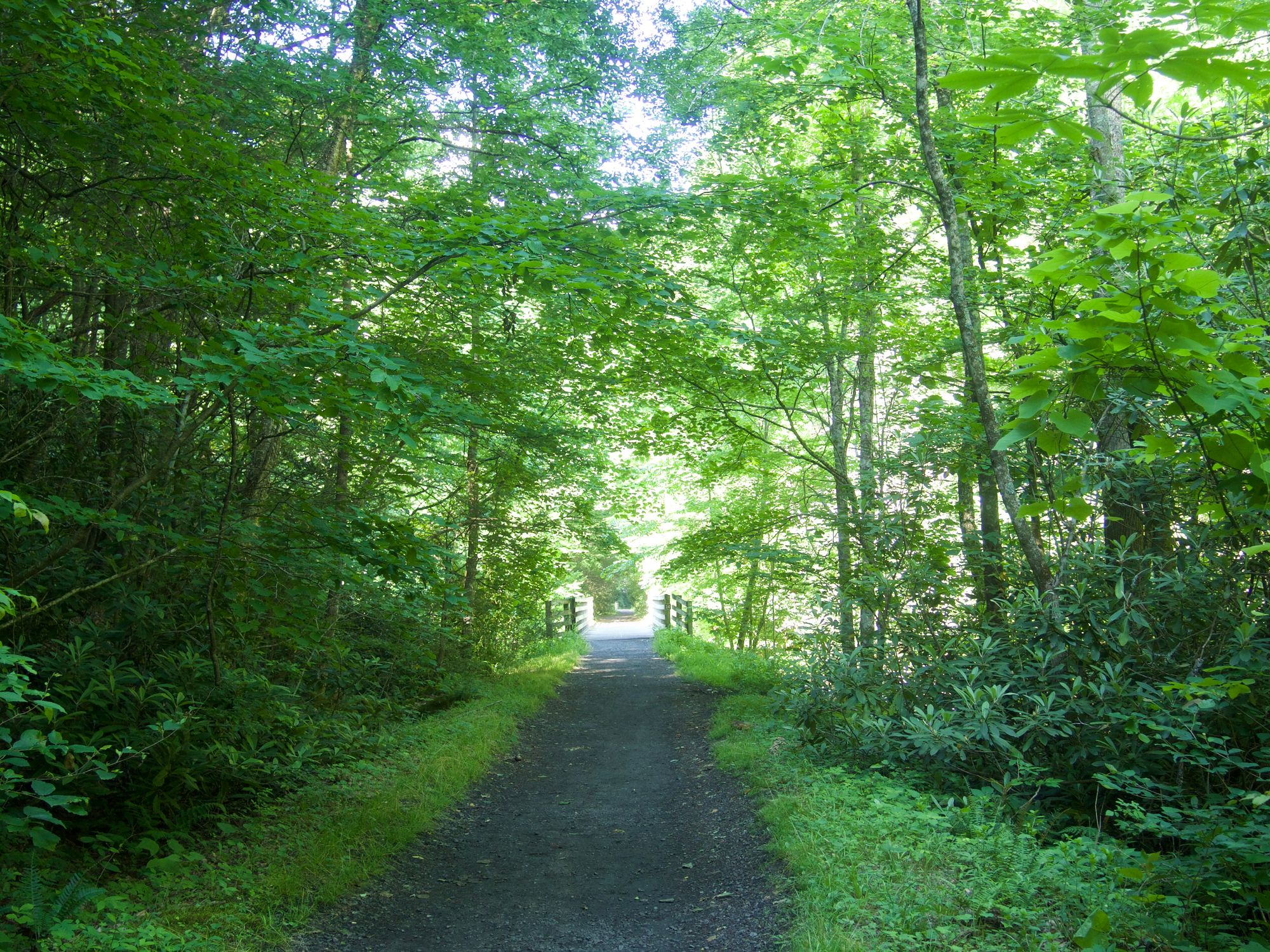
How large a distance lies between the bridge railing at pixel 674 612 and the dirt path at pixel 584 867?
11138mm

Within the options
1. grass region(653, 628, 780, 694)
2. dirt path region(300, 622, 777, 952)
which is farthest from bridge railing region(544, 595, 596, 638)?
dirt path region(300, 622, 777, 952)

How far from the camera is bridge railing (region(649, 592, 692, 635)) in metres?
19.7

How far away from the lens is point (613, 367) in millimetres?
9227

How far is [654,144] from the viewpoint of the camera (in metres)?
9.26

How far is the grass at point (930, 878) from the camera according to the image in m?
3.41

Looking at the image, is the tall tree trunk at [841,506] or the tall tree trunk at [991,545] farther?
the tall tree trunk at [841,506]

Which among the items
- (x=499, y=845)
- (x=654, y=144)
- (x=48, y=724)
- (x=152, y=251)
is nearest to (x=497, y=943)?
(x=499, y=845)

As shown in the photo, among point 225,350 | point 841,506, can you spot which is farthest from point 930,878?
point 841,506

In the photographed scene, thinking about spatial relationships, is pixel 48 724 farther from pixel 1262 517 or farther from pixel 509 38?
pixel 509 38

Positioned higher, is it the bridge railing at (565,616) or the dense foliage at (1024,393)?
the dense foliage at (1024,393)

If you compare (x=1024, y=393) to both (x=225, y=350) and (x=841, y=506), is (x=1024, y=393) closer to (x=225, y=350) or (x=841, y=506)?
(x=225, y=350)

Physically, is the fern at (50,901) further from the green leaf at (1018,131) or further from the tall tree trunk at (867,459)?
the tall tree trunk at (867,459)

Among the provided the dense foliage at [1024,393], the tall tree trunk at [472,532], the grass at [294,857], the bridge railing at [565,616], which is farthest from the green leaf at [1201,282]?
the bridge railing at [565,616]

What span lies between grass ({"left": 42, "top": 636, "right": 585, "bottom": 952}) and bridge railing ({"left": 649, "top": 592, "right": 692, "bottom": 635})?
1197 cm
